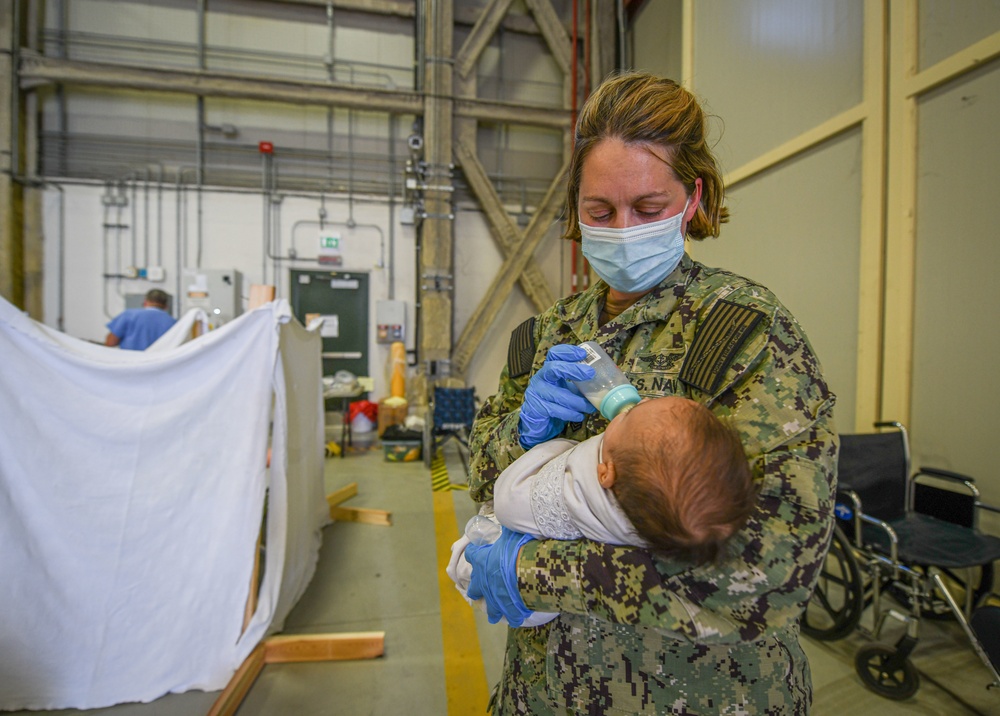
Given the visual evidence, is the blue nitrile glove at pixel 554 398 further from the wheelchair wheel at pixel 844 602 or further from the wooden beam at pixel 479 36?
the wooden beam at pixel 479 36

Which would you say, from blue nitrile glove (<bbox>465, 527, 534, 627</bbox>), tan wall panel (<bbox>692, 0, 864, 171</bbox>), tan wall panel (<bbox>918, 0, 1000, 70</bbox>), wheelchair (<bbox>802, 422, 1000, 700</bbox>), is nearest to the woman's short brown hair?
blue nitrile glove (<bbox>465, 527, 534, 627</bbox>)

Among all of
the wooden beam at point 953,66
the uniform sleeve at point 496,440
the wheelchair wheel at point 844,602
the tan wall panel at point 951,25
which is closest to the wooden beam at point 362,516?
the wheelchair wheel at point 844,602

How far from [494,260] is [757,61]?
4.14 meters

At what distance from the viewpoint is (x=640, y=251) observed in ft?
2.88

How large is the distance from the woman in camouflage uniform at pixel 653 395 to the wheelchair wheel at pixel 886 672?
5.78 feet

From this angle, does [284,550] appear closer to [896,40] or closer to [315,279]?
[896,40]

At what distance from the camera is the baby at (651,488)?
65 cm

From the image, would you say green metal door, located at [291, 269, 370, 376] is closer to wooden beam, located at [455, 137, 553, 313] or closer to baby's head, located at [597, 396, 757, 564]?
wooden beam, located at [455, 137, 553, 313]

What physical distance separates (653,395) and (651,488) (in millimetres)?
166

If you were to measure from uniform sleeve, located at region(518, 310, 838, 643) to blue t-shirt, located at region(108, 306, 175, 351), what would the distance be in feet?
14.9

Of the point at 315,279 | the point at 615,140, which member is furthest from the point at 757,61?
the point at 315,279

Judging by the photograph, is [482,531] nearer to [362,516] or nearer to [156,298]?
[362,516]

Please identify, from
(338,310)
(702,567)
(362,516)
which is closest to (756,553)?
(702,567)

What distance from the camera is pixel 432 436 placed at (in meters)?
5.27
